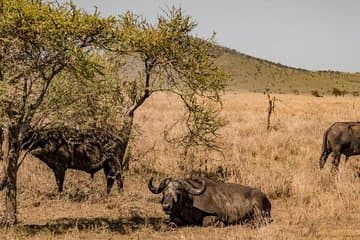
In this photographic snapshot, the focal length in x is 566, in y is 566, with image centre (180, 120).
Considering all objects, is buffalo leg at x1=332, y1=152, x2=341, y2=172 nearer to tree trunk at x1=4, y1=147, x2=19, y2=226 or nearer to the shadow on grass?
the shadow on grass

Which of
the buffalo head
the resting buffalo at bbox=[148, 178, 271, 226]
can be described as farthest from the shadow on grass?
the resting buffalo at bbox=[148, 178, 271, 226]

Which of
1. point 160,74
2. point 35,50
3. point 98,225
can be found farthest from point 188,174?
point 35,50

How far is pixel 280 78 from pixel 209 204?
11067 centimetres

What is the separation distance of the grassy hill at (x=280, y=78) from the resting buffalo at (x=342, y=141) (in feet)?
268

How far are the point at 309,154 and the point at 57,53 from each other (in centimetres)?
1319

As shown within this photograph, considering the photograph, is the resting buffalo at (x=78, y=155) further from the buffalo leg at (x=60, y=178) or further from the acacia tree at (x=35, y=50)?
the acacia tree at (x=35, y=50)

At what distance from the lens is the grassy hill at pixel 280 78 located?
107562 millimetres

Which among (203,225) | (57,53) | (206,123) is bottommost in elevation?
(203,225)

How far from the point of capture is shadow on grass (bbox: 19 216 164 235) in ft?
35.1

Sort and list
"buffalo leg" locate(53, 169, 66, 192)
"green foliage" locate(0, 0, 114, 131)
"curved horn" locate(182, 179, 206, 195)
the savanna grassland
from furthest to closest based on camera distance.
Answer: "buffalo leg" locate(53, 169, 66, 192) < "curved horn" locate(182, 179, 206, 195) < the savanna grassland < "green foliage" locate(0, 0, 114, 131)

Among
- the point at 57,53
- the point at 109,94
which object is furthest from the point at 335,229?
the point at 57,53

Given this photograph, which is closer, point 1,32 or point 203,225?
point 1,32

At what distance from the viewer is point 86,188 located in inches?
590

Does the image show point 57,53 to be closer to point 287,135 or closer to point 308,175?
point 308,175
